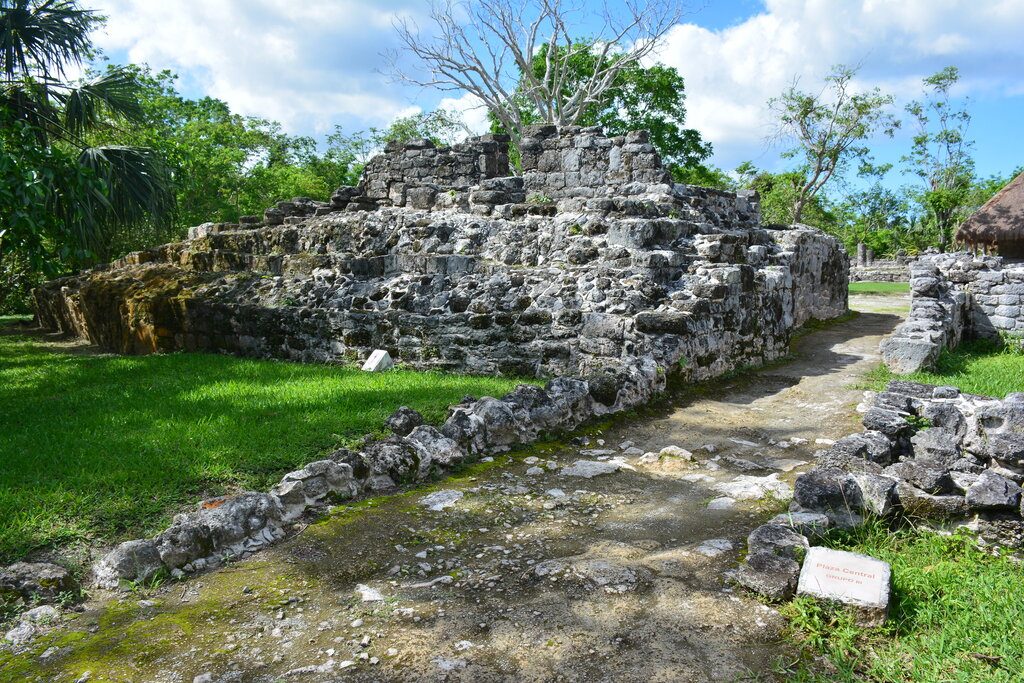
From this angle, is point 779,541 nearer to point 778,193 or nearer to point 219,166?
point 219,166

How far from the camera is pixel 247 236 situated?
446 inches

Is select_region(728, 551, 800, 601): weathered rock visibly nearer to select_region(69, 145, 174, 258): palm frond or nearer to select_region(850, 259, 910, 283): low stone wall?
select_region(69, 145, 174, 258): palm frond

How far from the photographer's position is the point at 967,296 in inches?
394

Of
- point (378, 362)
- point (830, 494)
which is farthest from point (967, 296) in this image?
point (378, 362)

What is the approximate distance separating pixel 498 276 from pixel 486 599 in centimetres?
541

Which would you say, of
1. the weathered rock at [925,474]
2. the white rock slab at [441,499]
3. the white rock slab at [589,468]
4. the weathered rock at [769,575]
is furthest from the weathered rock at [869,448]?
the white rock slab at [441,499]

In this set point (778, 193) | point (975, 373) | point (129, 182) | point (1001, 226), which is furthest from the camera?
point (778, 193)

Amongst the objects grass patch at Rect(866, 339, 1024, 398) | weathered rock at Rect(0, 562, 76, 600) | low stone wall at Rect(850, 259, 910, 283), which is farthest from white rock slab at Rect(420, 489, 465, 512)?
low stone wall at Rect(850, 259, 910, 283)

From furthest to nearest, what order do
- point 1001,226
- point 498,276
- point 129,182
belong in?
point 129,182
point 1001,226
point 498,276

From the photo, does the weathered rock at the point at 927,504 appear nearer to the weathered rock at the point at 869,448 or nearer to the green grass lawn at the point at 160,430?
the weathered rock at the point at 869,448

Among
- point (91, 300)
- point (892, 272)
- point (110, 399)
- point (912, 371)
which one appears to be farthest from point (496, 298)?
point (892, 272)

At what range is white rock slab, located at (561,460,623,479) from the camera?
14.9ft

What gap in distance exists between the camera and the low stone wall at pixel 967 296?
347 inches

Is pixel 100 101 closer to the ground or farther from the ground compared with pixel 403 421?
farther from the ground
